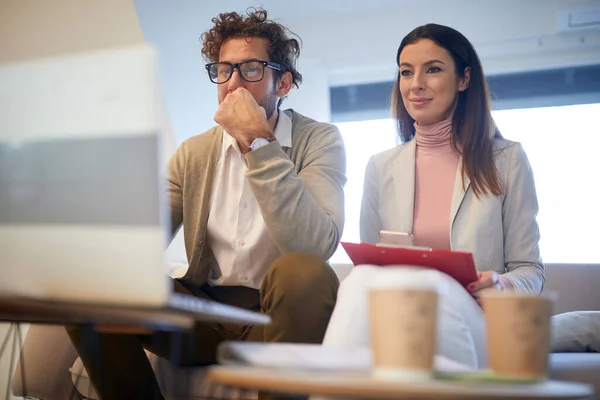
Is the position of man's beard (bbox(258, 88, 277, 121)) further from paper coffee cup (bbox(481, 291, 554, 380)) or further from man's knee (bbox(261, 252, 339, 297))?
paper coffee cup (bbox(481, 291, 554, 380))

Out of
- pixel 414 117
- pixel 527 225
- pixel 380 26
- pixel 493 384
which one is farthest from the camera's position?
pixel 380 26

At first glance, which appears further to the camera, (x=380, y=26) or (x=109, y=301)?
(x=380, y=26)

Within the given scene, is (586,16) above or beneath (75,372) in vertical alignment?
above

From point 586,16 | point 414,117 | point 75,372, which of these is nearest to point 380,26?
point 586,16

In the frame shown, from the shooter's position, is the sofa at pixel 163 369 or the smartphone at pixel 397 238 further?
the smartphone at pixel 397 238

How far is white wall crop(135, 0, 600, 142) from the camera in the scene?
3.47 m

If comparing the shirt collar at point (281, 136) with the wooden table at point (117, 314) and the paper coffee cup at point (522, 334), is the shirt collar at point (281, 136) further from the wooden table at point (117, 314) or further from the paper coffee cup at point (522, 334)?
the paper coffee cup at point (522, 334)

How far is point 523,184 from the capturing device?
5.84 ft

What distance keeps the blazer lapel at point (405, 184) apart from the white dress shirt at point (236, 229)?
333 millimetres

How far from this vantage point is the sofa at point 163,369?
1.39 meters

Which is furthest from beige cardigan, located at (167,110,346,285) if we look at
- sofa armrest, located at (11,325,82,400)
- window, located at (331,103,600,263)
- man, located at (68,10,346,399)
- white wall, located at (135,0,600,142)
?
window, located at (331,103,600,263)

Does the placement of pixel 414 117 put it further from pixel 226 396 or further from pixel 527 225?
pixel 226 396


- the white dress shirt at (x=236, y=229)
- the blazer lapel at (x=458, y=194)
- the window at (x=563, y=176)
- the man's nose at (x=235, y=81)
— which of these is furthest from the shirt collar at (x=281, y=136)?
the window at (x=563, y=176)

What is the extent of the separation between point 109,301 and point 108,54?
26 centimetres
